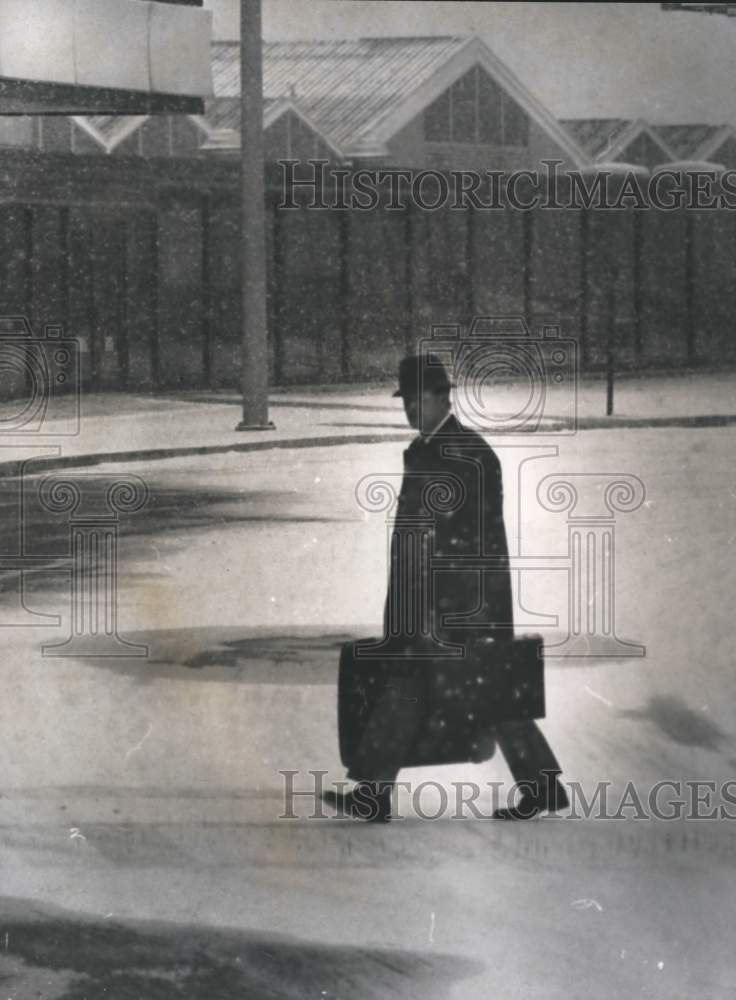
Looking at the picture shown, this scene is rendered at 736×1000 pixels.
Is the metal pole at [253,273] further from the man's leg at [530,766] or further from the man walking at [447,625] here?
the man's leg at [530,766]

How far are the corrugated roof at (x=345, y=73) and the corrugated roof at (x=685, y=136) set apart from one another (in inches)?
31.8

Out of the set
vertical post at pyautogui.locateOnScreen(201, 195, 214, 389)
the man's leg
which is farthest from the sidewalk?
the man's leg

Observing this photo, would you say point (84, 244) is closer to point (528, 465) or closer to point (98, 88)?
point (98, 88)

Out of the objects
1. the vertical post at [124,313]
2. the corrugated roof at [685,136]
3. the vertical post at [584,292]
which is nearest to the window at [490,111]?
the corrugated roof at [685,136]

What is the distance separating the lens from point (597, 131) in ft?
20.8

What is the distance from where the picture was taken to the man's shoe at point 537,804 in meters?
5.05

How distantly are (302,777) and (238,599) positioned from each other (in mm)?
2713

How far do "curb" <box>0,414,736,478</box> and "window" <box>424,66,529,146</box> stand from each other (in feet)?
3.89

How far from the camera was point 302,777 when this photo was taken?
5.22m

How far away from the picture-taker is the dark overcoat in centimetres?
464

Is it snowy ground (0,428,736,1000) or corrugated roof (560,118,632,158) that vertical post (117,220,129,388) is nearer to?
snowy ground (0,428,736,1000)

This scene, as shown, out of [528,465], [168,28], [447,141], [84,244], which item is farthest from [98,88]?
[84,244]

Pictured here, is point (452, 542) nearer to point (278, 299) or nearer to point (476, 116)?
point (476, 116)

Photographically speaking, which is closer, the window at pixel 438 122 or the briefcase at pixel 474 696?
the briefcase at pixel 474 696
